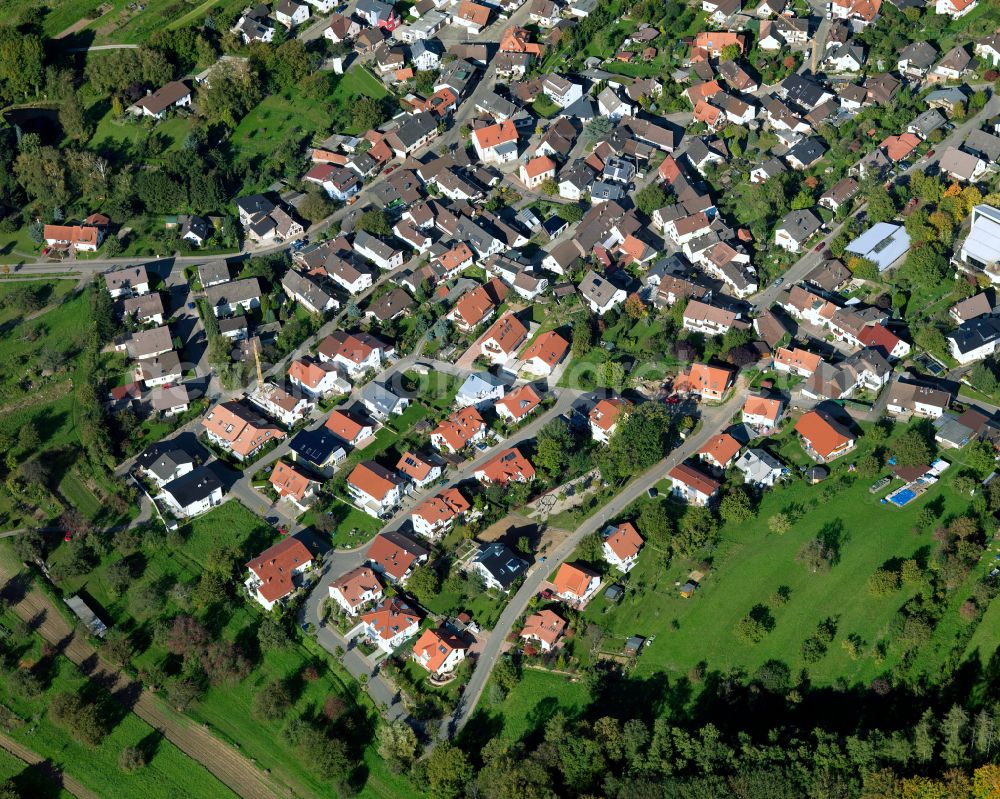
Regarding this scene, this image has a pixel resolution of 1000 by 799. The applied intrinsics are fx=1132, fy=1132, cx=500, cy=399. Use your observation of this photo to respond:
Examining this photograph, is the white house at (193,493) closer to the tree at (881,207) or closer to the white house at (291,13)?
the tree at (881,207)

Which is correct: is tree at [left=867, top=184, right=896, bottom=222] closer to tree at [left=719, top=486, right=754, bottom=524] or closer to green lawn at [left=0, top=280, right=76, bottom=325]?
tree at [left=719, top=486, right=754, bottom=524]

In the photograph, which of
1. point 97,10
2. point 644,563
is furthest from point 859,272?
point 97,10

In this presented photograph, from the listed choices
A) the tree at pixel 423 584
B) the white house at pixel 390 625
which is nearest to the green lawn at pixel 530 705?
the white house at pixel 390 625

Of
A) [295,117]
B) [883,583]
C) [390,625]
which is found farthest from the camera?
[295,117]

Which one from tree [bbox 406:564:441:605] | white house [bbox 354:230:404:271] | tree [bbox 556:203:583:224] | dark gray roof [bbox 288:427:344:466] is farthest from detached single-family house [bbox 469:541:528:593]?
tree [bbox 556:203:583:224]

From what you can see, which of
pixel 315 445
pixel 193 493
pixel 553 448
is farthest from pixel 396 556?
pixel 193 493

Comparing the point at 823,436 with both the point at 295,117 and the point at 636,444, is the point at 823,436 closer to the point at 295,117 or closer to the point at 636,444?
the point at 636,444

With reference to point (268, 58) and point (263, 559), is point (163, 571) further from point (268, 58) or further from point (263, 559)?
point (268, 58)
